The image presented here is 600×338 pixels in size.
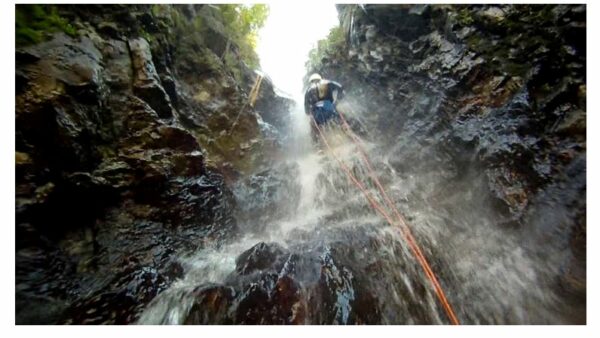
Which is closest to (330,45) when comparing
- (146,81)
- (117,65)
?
(146,81)

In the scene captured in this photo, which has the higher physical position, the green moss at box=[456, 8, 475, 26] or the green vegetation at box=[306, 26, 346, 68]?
the green vegetation at box=[306, 26, 346, 68]

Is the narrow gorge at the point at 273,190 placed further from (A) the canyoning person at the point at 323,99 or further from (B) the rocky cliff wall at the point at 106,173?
(A) the canyoning person at the point at 323,99

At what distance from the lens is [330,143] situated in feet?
26.5

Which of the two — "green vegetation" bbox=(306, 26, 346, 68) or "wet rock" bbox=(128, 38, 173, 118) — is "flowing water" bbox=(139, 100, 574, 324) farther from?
"green vegetation" bbox=(306, 26, 346, 68)

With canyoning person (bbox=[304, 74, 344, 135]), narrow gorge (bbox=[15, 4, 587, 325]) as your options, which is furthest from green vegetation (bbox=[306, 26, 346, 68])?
narrow gorge (bbox=[15, 4, 587, 325])

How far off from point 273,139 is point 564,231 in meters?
5.72

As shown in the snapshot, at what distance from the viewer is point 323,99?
800cm

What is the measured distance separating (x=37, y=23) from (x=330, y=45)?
826cm

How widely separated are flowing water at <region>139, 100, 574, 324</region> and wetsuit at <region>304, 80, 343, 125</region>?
3325 millimetres

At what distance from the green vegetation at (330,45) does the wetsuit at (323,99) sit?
90.3 inches

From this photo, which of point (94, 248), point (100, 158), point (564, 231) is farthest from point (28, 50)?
point (564, 231)

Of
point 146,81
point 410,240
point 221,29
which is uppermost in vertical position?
point 221,29

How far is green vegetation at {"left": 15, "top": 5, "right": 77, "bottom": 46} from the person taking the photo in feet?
9.88

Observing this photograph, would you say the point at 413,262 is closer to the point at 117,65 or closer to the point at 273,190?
the point at 273,190
